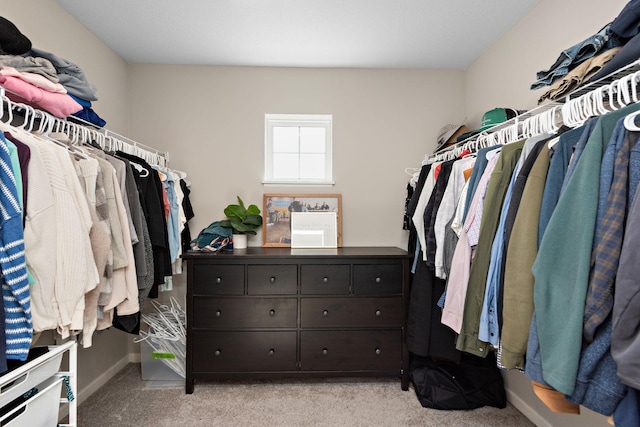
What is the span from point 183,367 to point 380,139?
2.33 m

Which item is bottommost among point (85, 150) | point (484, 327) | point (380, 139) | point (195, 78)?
point (484, 327)

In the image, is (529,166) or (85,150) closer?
(529,166)

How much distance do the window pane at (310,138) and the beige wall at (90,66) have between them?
1464 mm

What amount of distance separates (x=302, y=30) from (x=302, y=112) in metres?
0.70

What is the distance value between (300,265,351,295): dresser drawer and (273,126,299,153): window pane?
1114mm

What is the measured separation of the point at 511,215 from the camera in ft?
3.90

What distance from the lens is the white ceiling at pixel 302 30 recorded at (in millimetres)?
2059

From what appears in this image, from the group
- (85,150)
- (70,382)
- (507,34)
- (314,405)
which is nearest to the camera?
(70,382)

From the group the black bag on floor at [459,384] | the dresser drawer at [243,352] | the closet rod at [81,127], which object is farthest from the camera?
the dresser drawer at [243,352]

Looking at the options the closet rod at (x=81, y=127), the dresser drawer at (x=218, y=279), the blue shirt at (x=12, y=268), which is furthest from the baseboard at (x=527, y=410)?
the closet rod at (x=81, y=127)

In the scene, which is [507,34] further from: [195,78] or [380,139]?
[195,78]

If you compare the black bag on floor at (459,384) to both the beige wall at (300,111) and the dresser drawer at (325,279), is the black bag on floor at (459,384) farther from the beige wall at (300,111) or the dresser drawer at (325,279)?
the beige wall at (300,111)

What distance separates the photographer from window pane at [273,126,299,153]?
9.61 feet

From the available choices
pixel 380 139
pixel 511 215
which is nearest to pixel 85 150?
pixel 511 215
